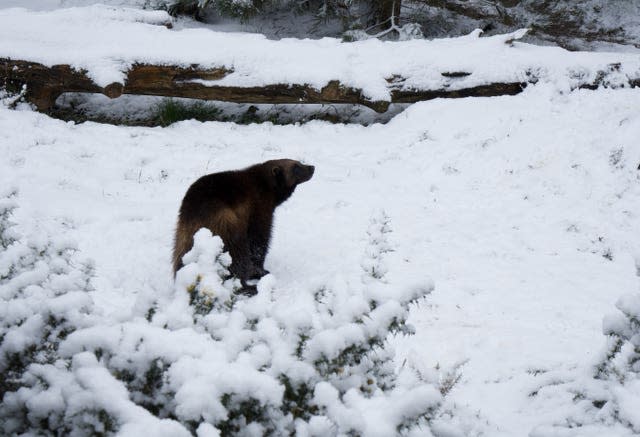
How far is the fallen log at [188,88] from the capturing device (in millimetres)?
6805

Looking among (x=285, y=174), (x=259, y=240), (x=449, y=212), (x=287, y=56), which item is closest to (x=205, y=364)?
(x=259, y=240)

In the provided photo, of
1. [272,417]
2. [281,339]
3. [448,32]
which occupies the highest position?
[448,32]

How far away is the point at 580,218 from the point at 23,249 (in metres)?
4.82

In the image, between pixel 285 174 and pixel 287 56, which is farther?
pixel 287 56

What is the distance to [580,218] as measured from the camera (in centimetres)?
511

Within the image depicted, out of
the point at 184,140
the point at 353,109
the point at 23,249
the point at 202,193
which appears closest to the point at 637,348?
the point at 23,249

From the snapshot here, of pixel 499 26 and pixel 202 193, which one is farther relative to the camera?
pixel 499 26

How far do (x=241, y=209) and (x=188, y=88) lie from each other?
369 cm

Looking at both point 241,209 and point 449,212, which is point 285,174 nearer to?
point 241,209

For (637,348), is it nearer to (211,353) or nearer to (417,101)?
(211,353)

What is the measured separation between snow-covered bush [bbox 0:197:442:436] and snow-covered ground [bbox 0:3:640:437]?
59 cm

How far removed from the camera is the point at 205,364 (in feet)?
5.16

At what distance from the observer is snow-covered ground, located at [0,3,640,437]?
139 inches

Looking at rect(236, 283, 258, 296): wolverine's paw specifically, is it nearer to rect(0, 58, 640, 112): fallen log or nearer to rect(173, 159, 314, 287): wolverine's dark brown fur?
rect(173, 159, 314, 287): wolverine's dark brown fur
